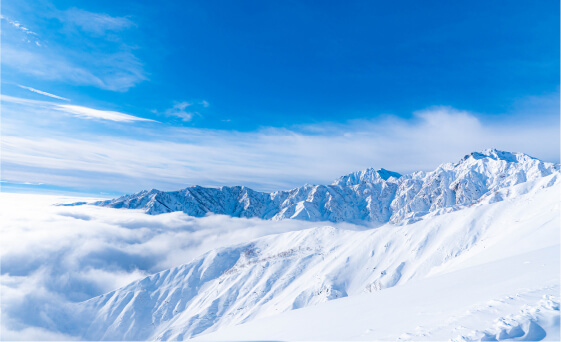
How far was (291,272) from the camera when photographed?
140 metres

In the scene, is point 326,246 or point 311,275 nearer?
point 311,275

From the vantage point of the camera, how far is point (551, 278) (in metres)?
12.5

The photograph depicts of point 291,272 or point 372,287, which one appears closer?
point 372,287

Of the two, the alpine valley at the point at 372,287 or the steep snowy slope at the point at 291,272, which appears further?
the steep snowy slope at the point at 291,272

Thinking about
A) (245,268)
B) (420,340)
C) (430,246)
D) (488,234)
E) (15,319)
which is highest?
(420,340)

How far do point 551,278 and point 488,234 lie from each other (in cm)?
9194

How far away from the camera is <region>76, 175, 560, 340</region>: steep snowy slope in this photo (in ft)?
308

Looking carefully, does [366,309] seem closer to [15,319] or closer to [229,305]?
[229,305]

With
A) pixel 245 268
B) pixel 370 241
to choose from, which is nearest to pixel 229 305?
pixel 245 268

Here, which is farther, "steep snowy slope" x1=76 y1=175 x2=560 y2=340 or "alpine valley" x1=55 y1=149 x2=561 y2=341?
"steep snowy slope" x1=76 y1=175 x2=560 y2=340

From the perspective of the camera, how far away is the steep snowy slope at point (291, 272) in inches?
3701

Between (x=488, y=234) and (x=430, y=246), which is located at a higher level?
(x=488, y=234)

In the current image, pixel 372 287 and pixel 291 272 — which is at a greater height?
pixel 372 287

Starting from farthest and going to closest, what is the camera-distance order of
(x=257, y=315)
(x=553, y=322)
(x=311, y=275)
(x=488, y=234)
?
(x=311, y=275)
(x=257, y=315)
(x=488, y=234)
(x=553, y=322)
